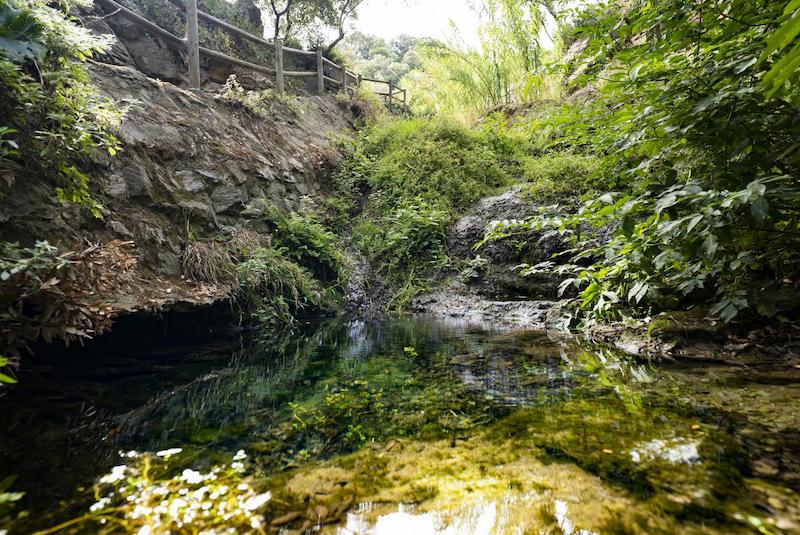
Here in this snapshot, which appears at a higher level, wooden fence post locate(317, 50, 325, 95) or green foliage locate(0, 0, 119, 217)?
wooden fence post locate(317, 50, 325, 95)

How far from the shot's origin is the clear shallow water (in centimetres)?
115

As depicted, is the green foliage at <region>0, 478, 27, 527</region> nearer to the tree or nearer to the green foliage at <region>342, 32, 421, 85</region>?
the tree

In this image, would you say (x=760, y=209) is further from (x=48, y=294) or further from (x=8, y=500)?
(x=48, y=294)

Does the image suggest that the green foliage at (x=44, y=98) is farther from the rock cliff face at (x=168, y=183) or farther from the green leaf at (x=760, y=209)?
the green leaf at (x=760, y=209)

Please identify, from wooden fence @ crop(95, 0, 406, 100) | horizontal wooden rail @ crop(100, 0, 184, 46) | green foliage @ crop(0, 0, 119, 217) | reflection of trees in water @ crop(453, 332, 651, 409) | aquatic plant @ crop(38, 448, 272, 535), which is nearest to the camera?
aquatic plant @ crop(38, 448, 272, 535)

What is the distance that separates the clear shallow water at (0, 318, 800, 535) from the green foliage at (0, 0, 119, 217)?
1.56 m

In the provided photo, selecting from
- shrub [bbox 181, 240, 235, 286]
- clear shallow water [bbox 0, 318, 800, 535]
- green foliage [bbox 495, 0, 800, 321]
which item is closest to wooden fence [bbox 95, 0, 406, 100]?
shrub [bbox 181, 240, 235, 286]

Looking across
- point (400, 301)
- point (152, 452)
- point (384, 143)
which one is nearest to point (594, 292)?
point (152, 452)

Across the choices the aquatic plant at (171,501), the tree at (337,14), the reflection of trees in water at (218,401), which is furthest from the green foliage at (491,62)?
the aquatic plant at (171,501)

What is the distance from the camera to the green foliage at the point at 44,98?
2654 mm

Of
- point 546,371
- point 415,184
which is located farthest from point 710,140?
point 415,184

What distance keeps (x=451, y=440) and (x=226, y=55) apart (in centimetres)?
939

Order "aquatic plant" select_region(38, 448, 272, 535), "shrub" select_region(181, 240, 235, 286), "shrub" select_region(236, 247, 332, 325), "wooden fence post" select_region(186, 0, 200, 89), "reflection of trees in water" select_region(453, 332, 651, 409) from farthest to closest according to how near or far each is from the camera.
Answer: "wooden fence post" select_region(186, 0, 200, 89) < "shrub" select_region(236, 247, 332, 325) < "shrub" select_region(181, 240, 235, 286) < "reflection of trees in water" select_region(453, 332, 651, 409) < "aquatic plant" select_region(38, 448, 272, 535)

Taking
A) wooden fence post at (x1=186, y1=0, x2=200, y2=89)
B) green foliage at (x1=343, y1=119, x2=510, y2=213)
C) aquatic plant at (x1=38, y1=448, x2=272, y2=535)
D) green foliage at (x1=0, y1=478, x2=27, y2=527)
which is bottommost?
aquatic plant at (x1=38, y1=448, x2=272, y2=535)
